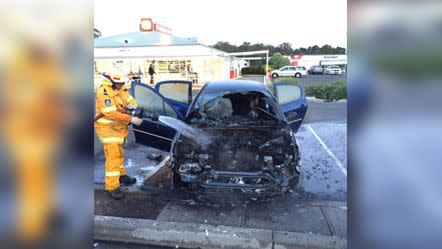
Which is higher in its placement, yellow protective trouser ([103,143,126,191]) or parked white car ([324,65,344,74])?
parked white car ([324,65,344,74])

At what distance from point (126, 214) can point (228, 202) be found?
1198mm

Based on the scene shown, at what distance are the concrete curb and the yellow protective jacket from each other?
1197mm

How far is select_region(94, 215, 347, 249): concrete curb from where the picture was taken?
3.55 metres


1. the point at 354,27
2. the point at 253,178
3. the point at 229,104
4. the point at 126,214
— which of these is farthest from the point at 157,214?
the point at 354,27

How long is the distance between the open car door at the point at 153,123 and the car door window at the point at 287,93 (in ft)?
6.19

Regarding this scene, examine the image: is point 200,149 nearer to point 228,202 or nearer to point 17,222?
point 228,202

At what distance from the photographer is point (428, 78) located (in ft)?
4.22

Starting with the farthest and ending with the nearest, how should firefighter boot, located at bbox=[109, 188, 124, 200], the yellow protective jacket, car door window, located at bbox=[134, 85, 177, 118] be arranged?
car door window, located at bbox=[134, 85, 177, 118], firefighter boot, located at bbox=[109, 188, 124, 200], the yellow protective jacket

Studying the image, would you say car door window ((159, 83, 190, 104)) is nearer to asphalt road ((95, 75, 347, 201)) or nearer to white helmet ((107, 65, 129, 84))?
asphalt road ((95, 75, 347, 201))

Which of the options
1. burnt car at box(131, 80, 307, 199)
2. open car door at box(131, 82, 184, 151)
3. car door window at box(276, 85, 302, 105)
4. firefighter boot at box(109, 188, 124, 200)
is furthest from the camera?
car door window at box(276, 85, 302, 105)

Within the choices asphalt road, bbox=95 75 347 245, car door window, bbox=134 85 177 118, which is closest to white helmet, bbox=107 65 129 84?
car door window, bbox=134 85 177 118

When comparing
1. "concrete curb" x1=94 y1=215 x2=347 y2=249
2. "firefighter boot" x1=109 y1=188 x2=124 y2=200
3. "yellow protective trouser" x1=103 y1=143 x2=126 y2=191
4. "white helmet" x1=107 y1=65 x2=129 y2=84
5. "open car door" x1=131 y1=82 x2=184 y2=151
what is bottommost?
"concrete curb" x1=94 y1=215 x2=347 y2=249

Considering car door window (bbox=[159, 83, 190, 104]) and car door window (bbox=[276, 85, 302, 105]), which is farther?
car door window (bbox=[159, 83, 190, 104])

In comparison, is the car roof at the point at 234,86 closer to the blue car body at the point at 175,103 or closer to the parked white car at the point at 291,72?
the blue car body at the point at 175,103
